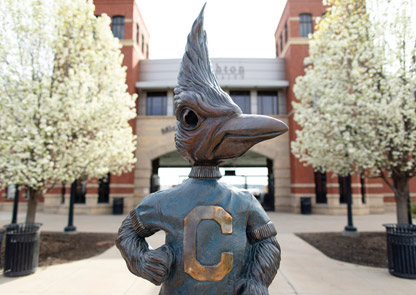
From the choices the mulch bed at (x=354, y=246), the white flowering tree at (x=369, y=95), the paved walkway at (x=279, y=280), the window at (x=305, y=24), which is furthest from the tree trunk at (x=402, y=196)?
the window at (x=305, y=24)

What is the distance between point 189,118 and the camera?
2012 mm

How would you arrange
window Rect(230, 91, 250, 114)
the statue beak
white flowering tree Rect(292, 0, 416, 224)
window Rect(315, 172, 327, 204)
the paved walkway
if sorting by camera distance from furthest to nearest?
window Rect(230, 91, 250, 114) → window Rect(315, 172, 327, 204) → white flowering tree Rect(292, 0, 416, 224) → the paved walkway → the statue beak

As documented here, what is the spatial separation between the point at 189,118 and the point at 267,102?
Result: 15.7 metres

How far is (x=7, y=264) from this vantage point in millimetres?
5109

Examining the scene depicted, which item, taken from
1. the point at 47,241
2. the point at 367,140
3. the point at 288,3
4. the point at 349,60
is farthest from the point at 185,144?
the point at 288,3

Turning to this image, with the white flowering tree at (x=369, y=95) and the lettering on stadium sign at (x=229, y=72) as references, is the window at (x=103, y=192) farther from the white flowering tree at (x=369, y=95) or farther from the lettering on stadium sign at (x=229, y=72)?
the white flowering tree at (x=369, y=95)

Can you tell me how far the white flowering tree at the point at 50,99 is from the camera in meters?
5.58

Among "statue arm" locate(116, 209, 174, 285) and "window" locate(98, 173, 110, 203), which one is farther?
→ "window" locate(98, 173, 110, 203)

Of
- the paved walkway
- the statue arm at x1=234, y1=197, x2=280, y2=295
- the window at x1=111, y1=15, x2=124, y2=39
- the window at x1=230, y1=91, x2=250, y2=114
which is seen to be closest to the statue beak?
the statue arm at x1=234, y1=197, x2=280, y2=295

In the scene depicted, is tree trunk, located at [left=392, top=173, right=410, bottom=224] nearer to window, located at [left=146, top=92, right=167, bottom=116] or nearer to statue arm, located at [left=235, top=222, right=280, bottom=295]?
statue arm, located at [left=235, top=222, right=280, bottom=295]

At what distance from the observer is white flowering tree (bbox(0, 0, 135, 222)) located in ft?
18.3

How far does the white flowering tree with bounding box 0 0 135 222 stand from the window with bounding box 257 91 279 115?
432 inches

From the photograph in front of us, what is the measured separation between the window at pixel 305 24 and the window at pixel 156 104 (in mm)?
9239

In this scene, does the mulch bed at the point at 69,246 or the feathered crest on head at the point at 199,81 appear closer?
the feathered crest on head at the point at 199,81
